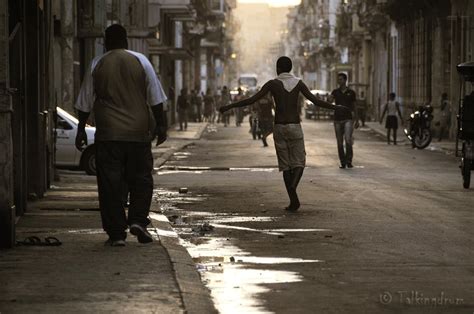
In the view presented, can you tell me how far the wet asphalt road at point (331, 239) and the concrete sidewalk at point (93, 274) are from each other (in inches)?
10.5

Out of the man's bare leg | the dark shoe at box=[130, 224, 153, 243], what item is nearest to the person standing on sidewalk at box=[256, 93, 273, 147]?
the man's bare leg

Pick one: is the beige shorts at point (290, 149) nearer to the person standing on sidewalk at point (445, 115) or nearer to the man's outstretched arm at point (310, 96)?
the man's outstretched arm at point (310, 96)

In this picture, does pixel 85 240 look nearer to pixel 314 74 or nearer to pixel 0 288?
pixel 0 288

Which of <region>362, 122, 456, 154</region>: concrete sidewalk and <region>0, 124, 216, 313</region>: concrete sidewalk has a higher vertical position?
<region>0, 124, 216, 313</region>: concrete sidewalk

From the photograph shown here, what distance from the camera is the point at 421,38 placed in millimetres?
60500

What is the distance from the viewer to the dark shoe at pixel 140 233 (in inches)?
513

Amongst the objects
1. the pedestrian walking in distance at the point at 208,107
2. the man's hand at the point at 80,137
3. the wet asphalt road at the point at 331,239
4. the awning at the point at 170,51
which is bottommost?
the pedestrian walking in distance at the point at 208,107

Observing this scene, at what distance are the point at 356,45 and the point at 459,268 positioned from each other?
8572 centimetres

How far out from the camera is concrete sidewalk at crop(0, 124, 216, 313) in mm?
9203

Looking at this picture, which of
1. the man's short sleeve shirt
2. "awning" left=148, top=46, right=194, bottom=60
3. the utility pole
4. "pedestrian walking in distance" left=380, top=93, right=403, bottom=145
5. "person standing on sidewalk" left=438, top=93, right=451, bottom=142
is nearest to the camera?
the utility pole

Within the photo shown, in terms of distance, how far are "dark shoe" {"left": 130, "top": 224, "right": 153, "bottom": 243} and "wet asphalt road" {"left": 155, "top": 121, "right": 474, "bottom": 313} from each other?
1.39 feet

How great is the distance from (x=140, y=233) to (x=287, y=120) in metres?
5.60

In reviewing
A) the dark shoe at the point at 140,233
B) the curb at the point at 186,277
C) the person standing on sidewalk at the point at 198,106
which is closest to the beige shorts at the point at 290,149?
the curb at the point at 186,277

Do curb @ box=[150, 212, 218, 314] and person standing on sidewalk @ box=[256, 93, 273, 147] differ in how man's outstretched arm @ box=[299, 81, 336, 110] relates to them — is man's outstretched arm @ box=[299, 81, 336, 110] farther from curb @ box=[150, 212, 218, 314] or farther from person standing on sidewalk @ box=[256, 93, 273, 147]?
person standing on sidewalk @ box=[256, 93, 273, 147]
